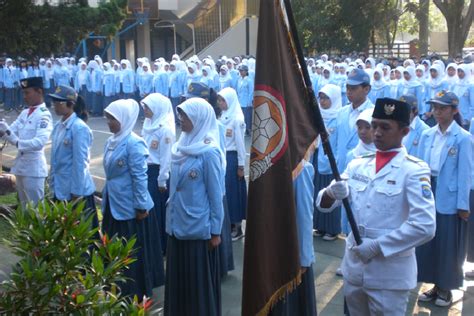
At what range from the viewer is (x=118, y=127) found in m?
5.74

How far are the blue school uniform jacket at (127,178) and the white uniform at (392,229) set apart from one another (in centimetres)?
231

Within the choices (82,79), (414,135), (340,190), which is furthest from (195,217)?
(82,79)

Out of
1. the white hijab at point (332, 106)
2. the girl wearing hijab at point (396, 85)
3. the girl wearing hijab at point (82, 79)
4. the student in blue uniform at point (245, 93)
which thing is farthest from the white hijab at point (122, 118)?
the girl wearing hijab at point (82, 79)

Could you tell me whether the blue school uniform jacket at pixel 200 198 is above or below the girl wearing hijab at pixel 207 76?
below

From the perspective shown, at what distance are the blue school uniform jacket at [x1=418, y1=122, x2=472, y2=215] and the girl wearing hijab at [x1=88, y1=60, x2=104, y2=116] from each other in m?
18.3

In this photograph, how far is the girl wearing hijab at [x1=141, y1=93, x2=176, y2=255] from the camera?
22.9 feet

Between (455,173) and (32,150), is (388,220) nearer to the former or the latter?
(455,173)

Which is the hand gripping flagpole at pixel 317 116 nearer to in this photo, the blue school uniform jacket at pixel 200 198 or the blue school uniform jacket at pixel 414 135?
the blue school uniform jacket at pixel 200 198

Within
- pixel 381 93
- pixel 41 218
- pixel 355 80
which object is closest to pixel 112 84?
pixel 381 93

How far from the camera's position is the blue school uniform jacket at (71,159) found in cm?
617

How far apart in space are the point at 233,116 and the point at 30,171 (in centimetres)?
248

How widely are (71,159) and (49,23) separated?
1.31 metres

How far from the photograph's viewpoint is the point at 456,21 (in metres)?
31.0

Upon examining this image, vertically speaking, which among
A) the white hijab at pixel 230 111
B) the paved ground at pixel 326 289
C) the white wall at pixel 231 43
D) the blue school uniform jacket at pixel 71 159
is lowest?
the paved ground at pixel 326 289
